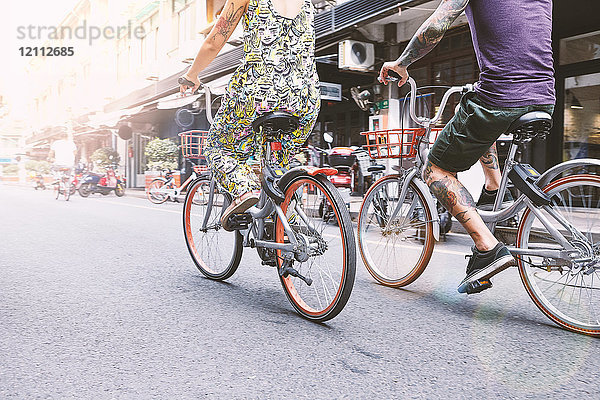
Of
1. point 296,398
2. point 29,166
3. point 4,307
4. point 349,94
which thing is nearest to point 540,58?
point 296,398

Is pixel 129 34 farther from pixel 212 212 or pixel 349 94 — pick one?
pixel 212 212

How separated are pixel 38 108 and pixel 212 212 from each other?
209 feet

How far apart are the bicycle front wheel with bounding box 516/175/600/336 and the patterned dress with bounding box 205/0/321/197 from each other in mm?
1282

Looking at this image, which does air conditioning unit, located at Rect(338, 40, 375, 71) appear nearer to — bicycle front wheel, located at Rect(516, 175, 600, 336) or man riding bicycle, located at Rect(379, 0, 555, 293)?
man riding bicycle, located at Rect(379, 0, 555, 293)

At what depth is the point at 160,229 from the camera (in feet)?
23.6

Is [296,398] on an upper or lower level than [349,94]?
lower

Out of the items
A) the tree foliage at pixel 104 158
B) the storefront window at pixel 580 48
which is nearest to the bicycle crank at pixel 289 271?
the storefront window at pixel 580 48

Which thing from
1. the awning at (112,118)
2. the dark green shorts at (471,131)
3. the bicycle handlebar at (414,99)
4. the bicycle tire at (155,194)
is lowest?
the bicycle tire at (155,194)

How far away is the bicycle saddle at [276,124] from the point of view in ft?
9.42

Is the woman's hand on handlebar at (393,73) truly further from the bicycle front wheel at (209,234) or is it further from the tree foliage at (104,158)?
the tree foliage at (104,158)

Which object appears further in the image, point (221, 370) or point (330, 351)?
point (330, 351)

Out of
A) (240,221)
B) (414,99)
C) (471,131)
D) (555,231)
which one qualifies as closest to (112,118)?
(240,221)

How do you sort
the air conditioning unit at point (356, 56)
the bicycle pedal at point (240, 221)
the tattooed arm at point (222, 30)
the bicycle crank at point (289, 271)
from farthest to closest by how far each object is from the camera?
the air conditioning unit at point (356, 56) < the bicycle pedal at point (240, 221) < the tattooed arm at point (222, 30) < the bicycle crank at point (289, 271)

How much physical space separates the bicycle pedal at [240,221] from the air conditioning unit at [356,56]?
9289mm
